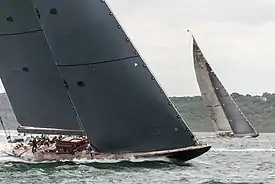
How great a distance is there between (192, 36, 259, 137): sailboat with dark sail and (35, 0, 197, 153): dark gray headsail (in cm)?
4861

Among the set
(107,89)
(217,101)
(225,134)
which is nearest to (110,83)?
(107,89)

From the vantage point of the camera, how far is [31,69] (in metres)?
44.1

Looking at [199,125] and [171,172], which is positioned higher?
[199,125]

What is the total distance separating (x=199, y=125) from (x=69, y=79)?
16123 cm

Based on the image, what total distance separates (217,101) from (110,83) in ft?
172

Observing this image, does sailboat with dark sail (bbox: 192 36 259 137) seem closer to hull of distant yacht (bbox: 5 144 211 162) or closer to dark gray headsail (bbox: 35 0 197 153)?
hull of distant yacht (bbox: 5 144 211 162)

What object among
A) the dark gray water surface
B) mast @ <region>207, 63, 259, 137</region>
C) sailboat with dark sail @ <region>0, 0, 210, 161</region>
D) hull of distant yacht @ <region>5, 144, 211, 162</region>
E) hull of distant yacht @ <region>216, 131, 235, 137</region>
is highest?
mast @ <region>207, 63, 259, 137</region>

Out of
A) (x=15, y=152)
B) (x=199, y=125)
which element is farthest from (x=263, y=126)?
(x=15, y=152)

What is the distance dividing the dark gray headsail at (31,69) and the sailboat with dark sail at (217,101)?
145ft

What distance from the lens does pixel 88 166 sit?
122ft

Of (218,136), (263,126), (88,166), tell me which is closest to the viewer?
(88,166)

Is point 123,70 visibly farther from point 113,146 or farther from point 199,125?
point 199,125

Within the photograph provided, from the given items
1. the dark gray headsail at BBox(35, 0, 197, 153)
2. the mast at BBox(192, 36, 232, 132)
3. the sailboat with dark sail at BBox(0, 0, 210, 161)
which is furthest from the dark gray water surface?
the mast at BBox(192, 36, 232, 132)

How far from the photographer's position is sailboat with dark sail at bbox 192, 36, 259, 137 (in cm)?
8862
